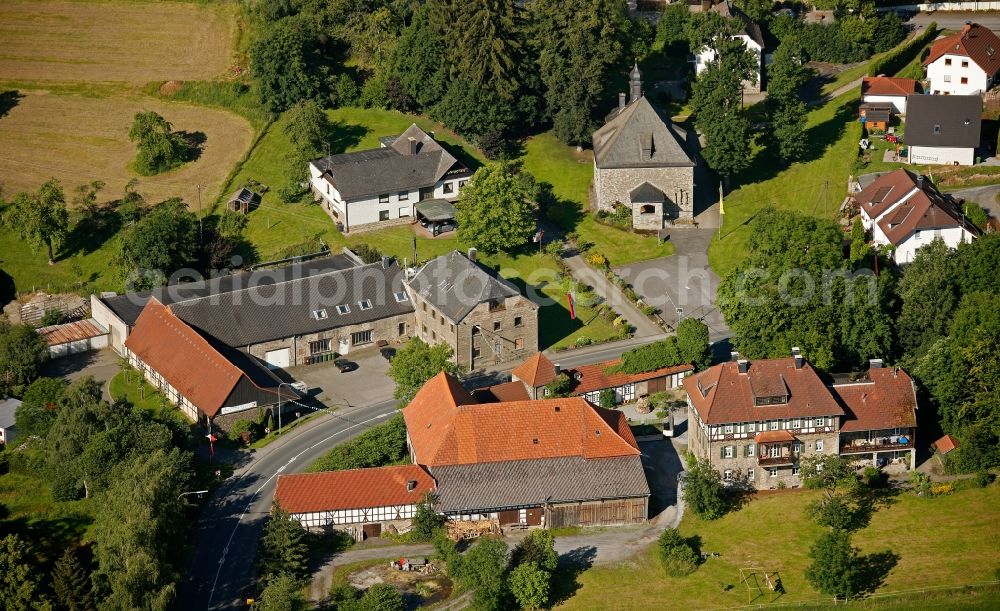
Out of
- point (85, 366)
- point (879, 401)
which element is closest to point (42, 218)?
point (85, 366)

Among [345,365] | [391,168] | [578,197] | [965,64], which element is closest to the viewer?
[345,365]

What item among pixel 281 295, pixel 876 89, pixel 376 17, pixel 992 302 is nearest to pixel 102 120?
pixel 376 17

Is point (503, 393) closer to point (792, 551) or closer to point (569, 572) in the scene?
point (569, 572)

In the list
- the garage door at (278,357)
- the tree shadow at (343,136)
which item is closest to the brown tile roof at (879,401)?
the garage door at (278,357)

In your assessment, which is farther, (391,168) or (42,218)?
(391,168)

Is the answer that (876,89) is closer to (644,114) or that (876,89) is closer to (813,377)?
(644,114)

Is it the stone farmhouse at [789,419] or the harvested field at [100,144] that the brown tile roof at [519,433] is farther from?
the harvested field at [100,144]

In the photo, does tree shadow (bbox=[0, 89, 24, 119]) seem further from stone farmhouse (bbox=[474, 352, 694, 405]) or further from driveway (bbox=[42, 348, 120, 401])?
stone farmhouse (bbox=[474, 352, 694, 405])

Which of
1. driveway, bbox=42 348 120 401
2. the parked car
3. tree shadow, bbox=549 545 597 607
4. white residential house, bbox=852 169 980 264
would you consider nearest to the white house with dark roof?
the parked car

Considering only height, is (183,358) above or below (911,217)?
below
